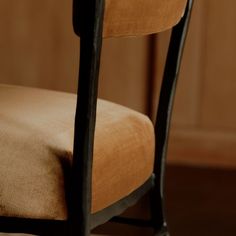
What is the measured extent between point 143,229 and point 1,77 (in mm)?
1083

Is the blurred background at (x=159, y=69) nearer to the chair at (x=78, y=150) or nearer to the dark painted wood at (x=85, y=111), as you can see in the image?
the chair at (x=78, y=150)

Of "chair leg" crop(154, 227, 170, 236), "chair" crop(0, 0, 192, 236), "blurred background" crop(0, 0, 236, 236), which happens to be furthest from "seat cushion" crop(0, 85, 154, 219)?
"blurred background" crop(0, 0, 236, 236)

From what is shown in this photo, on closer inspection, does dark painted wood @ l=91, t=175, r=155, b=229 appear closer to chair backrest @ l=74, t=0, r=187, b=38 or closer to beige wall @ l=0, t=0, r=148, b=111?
chair backrest @ l=74, t=0, r=187, b=38

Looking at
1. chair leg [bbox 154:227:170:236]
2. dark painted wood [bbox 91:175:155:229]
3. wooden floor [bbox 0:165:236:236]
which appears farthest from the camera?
wooden floor [bbox 0:165:236:236]

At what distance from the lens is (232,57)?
100 inches

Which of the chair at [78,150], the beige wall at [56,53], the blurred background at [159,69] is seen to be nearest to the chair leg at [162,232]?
the chair at [78,150]

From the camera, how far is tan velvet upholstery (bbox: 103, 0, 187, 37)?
78 centimetres

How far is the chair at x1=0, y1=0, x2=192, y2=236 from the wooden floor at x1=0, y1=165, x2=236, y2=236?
0.92m

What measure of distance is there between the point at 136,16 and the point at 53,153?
0.19m

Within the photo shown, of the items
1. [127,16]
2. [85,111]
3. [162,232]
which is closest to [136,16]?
[127,16]

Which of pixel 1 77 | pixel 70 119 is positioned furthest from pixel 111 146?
pixel 1 77

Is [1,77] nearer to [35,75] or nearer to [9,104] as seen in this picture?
[35,75]

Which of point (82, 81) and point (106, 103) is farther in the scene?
point (106, 103)

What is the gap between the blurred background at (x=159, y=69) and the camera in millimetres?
2539
